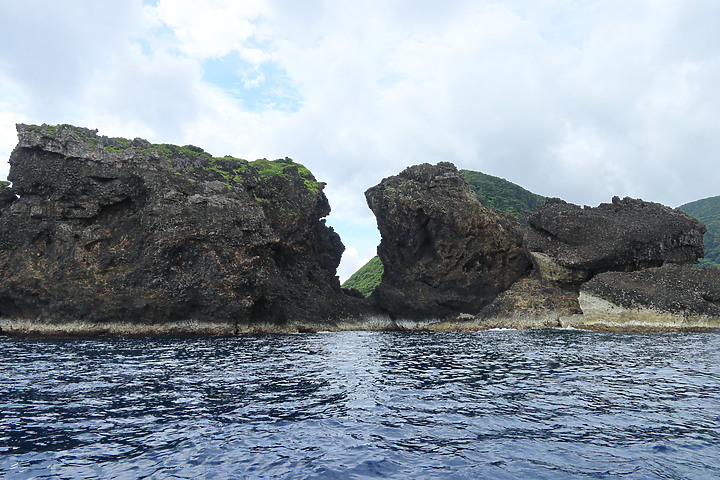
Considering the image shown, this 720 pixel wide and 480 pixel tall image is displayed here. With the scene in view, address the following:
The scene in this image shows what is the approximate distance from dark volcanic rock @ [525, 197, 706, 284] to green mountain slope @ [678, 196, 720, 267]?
64.3m

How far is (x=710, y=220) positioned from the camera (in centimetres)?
13188

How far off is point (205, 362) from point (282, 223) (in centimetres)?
3449

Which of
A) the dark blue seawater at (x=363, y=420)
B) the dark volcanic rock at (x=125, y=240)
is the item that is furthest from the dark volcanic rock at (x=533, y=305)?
the dark blue seawater at (x=363, y=420)

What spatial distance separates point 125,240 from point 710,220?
150m

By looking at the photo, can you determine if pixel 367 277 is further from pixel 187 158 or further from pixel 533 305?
pixel 187 158

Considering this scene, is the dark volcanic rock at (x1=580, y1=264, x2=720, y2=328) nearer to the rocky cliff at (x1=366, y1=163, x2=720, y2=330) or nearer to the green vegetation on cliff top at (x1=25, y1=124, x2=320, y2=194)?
the rocky cliff at (x1=366, y1=163, x2=720, y2=330)

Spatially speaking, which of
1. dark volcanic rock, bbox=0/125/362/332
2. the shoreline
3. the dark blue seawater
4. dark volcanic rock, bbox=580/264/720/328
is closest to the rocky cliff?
dark volcanic rock, bbox=580/264/720/328

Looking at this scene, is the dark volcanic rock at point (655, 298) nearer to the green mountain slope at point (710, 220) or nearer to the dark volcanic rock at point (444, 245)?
the dark volcanic rock at point (444, 245)

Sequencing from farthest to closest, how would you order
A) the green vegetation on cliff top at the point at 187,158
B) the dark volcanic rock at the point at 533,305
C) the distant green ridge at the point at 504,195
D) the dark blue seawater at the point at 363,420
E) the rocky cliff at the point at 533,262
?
1. the distant green ridge at the point at 504,195
2. the dark volcanic rock at the point at 533,305
3. the green vegetation on cliff top at the point at 187,158
4. the rocky cliff at the point at 533,262
5. the dark blue seawater at the point at 363,420

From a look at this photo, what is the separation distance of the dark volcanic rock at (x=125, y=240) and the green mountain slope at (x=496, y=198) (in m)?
55.5

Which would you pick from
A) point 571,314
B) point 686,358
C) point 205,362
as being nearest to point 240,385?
point 205,362

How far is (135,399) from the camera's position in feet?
48.4

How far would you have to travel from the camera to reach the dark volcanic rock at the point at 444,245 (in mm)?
61438

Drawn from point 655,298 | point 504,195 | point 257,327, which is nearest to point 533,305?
point 655,298
